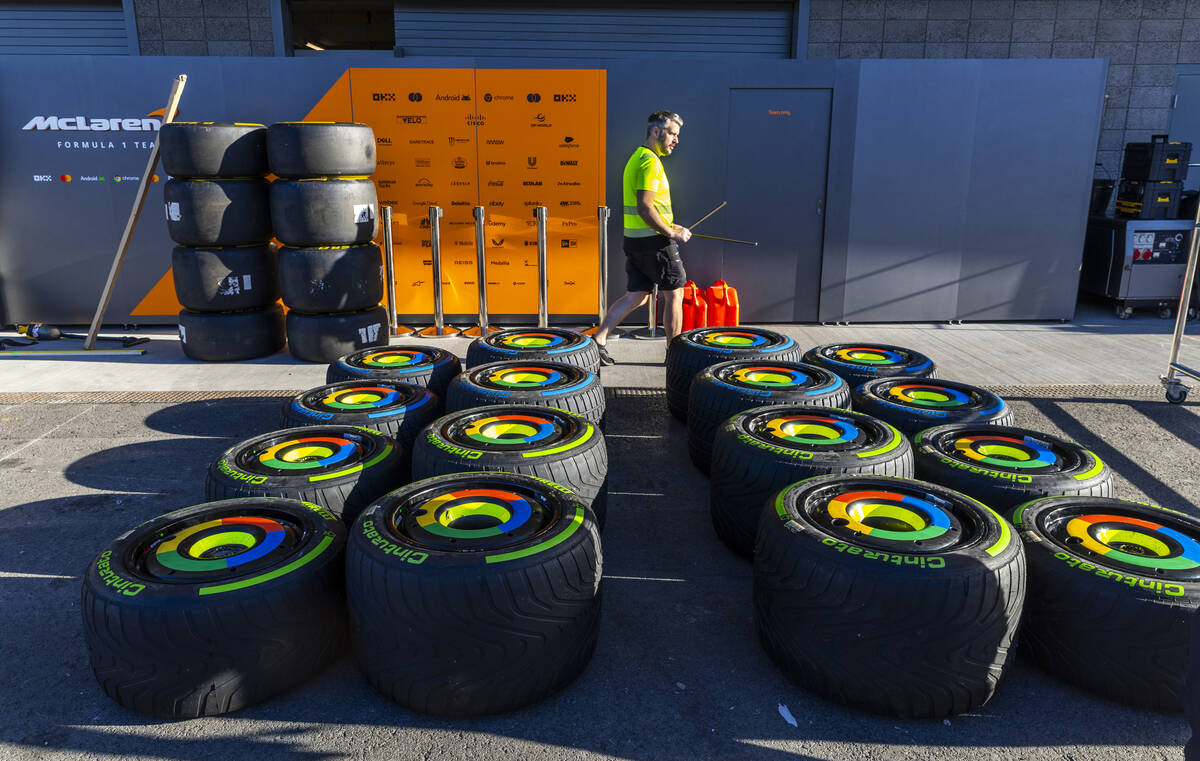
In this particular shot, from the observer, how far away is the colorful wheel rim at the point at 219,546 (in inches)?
89.7

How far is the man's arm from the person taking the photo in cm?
575

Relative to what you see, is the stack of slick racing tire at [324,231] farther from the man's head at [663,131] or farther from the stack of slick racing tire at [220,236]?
the man's head at [663,131]

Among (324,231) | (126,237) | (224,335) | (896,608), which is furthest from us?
(126,237)

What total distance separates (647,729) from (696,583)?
0.85 meters

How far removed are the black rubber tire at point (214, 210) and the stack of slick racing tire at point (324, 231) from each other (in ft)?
0.62

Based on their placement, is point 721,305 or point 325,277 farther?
point 721,305

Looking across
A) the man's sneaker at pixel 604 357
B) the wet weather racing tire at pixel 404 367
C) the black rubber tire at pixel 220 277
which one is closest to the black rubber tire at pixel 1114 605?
the wet weather racing tire at pixel 404 367

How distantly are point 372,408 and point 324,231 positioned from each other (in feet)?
10.0

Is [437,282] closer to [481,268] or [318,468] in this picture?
[481,268]

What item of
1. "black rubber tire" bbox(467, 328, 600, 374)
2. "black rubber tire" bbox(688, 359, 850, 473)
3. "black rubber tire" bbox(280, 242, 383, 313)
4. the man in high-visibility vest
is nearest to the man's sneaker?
the man in high-visibility vest

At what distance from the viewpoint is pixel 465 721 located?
2.25 meters

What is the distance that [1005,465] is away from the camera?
9.52 ft

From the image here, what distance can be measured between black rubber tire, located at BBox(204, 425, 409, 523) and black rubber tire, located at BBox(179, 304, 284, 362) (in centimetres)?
347

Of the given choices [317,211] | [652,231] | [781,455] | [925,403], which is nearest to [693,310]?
[652,231]
